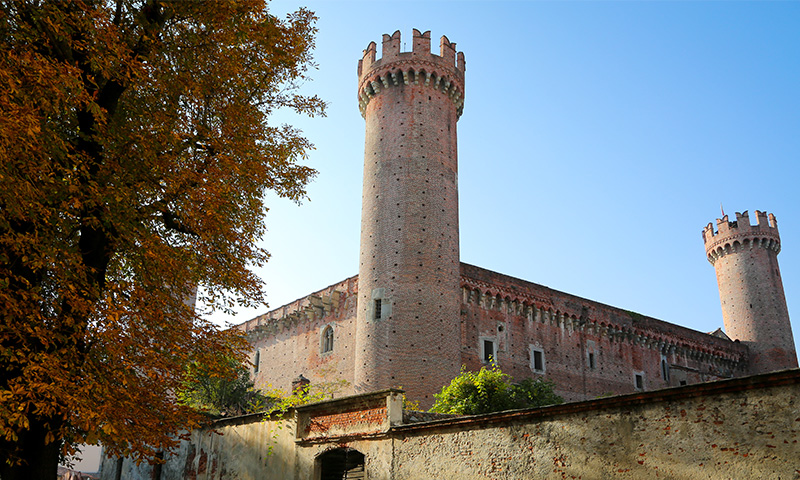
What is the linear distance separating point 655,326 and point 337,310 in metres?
17.6

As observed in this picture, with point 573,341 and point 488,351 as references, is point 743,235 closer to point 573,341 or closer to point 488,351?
point 573,341

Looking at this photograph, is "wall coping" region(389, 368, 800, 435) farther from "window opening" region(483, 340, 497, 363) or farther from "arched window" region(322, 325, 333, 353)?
"arched window" region(322, 325, 333, 353)

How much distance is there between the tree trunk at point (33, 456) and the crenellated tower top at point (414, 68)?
1923 cm

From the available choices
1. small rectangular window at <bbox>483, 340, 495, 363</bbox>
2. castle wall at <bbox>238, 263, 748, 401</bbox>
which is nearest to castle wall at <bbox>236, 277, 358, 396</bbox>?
castle wall at <bbox>238, 263, 748, 401</bbox>

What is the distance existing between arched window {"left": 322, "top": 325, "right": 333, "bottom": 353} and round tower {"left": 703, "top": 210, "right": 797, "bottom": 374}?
85.6 feet

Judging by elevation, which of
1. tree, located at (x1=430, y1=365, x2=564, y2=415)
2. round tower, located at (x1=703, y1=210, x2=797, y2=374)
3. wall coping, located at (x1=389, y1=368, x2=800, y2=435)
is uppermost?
round tower, located at (x1=703, y1=210, x2=797, y2=374)

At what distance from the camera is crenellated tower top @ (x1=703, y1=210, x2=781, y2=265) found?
38.4m

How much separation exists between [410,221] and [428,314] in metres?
3.33

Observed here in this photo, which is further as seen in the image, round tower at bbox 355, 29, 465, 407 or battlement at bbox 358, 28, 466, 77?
battlement at bbox 358, 28, 466, 77

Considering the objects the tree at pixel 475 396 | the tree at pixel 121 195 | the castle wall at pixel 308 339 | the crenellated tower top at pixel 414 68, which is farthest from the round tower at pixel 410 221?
the tree at pixel 121 195

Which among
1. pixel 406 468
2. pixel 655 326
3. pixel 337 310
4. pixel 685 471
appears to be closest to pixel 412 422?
pixel 406 468

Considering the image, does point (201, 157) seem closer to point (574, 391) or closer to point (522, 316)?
point (522, 316)

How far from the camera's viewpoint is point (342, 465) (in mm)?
10875

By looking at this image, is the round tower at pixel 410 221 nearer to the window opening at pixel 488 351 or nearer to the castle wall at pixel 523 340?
the castle wall at pixel 523 340
